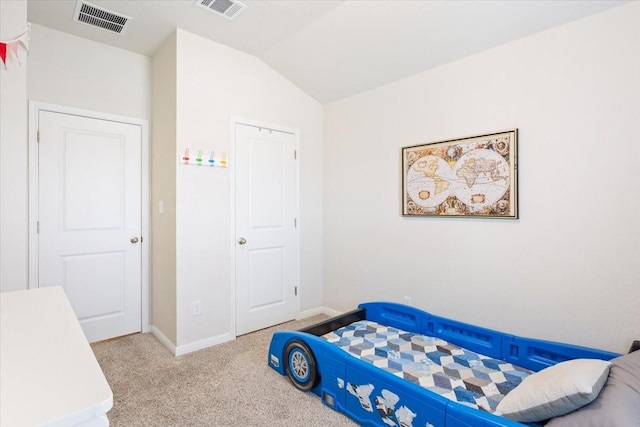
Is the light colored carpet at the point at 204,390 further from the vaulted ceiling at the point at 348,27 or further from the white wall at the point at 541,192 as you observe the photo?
the vaulted ceiling at the point at 348,27

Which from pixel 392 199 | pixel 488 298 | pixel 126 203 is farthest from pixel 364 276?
pixel 126 203

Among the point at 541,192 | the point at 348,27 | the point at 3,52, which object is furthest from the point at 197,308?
Answer: the point at 541,192

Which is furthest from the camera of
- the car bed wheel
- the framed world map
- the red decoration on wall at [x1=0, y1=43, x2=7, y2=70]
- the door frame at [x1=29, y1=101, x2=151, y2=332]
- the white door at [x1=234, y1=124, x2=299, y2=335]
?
the white door at [x1=234, y1=124, x2=299, y2=335]

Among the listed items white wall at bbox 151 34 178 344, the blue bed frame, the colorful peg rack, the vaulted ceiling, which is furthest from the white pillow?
the colorful peg rack

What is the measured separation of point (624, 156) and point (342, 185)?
7.35 feet

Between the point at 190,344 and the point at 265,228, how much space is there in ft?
4.05

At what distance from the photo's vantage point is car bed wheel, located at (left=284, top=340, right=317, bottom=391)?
6.69 ft

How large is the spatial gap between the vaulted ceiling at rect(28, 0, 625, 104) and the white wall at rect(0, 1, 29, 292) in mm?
667

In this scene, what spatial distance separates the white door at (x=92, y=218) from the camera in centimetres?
268

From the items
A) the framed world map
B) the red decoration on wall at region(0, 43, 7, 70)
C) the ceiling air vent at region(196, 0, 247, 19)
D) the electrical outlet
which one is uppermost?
the ceiling air vent at region(196, 0, 247, 19)

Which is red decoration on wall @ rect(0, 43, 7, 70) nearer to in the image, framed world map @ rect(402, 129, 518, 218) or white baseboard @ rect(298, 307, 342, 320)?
framed world map @ rect(402, 129, 518, 218)

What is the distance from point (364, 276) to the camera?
328cm

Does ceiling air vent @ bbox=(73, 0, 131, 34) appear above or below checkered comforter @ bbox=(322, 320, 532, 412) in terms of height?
above

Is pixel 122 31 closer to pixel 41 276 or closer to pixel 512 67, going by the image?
pixel 41 276
